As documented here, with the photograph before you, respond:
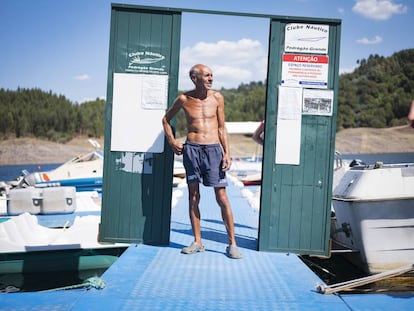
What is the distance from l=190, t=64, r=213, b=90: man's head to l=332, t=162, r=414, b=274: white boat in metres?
1.99

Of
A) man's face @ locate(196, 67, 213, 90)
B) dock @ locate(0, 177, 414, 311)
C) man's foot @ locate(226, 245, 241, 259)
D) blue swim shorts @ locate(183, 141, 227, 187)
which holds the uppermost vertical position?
man's face @ locate(196, 67, 213, 90)

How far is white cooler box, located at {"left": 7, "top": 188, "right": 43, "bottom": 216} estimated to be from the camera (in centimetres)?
927

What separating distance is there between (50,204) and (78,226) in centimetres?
336

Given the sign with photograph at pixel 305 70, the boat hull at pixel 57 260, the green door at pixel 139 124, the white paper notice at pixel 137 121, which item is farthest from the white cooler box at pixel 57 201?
the sign with photograph at pixel 305 70

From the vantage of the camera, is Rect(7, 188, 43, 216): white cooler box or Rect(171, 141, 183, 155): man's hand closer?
Rect(171, 141, 183, 155): man's hand

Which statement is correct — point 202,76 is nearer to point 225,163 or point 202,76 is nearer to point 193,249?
point 225,163

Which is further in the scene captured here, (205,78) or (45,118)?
(45,118)

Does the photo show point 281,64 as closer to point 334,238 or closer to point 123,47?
point 123,47

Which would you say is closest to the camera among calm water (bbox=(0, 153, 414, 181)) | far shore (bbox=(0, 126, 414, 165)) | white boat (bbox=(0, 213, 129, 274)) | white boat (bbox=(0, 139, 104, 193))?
white boat (bbox=(0, 213, 129, 274))

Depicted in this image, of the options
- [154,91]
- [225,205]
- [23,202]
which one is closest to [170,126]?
[154,91]

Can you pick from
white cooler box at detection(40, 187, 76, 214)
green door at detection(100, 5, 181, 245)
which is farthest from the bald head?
white cooler box at detection(40, 187, 76, 214)

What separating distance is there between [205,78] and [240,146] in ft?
202

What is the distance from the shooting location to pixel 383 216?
4742 mm

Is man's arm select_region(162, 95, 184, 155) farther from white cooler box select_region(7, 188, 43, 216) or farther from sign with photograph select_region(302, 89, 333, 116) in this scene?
white cooler box select_region(7, 188, 43, 216)
